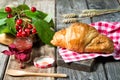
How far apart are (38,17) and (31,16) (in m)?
0.05

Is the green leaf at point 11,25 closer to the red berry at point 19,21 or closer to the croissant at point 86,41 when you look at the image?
the red berry at point 19,21

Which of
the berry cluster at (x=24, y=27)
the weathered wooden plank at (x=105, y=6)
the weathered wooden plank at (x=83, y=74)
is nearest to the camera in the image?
the weathered wooden plank at (x=83, y=74)

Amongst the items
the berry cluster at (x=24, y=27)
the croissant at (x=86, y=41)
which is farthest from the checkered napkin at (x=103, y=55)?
the berry cluster at (x=24, y=27)

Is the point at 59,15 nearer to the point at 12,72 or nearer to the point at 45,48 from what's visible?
the point at 45,48

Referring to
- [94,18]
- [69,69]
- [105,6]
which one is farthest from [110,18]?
[69,69]

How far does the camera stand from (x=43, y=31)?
134 cm

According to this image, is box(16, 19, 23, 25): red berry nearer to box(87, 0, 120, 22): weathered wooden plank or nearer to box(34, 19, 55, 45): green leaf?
box(34, 19, 55, 45): green leaf

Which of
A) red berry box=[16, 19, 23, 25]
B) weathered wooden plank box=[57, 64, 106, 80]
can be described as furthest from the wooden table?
red berry box=[16, 19, 23, 25]

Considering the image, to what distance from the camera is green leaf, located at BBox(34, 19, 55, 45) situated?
133 cm

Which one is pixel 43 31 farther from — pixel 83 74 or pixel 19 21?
pixel 83 74

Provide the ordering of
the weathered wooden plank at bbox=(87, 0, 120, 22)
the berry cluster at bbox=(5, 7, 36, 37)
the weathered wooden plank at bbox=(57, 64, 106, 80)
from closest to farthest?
1. the weathered wooden plank at bbox=(57, 64, 106, 80)
2. the berry cluster at bbox=(5, 7, 36, 37)
3. the weathered wooden plank at bbox=(87, 0, 120, 22)

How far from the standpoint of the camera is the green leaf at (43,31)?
133cm

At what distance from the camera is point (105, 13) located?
1786mm

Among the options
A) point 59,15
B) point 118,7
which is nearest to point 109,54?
point 59,15
